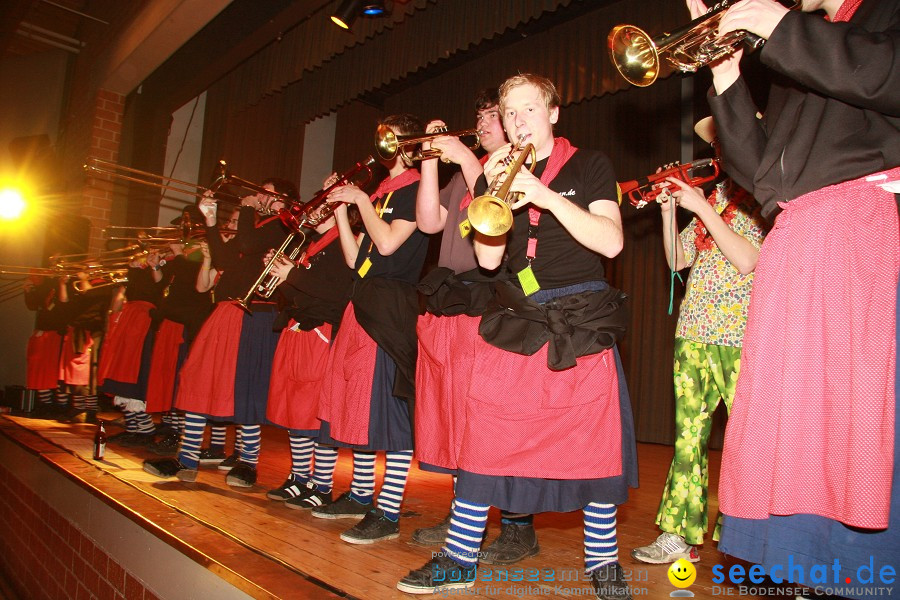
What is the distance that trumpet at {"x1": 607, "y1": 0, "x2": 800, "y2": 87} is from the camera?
4.70ft

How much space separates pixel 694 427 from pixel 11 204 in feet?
32.4

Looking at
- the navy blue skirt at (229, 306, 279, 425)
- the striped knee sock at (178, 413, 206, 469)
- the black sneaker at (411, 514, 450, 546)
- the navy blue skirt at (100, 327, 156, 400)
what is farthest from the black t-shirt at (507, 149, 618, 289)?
the navy blue skirt at (100, 327, 156, 400)

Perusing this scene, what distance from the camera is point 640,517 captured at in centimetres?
307

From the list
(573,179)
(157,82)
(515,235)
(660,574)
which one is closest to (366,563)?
(660,574)

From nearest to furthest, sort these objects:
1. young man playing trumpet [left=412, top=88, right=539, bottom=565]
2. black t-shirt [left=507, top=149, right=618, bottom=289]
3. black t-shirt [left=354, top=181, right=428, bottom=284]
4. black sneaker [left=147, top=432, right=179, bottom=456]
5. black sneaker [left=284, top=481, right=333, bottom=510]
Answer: black t-shirt [left=507, top=149, right=618, bottom=289], young man playing trumpet [left=412, top=88, right=539, bottom=565], black t-shirt [left=354, top=181, right=428, bottom=284], black sneaker [left=284, top=481, right=333, bottom=510], black sneaker [left=147, top=432, right=179, bottom=456]

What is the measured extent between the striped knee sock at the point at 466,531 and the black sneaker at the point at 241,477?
77.3 inches

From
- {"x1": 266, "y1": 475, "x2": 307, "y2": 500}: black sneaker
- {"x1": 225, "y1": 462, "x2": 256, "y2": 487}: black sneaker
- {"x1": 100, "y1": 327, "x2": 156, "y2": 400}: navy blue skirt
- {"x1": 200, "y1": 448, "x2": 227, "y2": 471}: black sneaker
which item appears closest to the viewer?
{"x1": 266, "y1": 475, "x2": 307, "y2": 500}: black sneaker

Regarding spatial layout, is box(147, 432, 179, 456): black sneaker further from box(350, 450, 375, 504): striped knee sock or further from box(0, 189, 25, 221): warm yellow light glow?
box(0, 189, 25, 221): warm yellow light glow

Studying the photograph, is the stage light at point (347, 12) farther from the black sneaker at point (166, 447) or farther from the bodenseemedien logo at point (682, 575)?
the bodenseemedien logo at point (682, 575)

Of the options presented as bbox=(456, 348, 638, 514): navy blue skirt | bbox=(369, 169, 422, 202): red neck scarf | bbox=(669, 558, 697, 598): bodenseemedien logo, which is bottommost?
bbox=(669, 558, 697, 598): bodenseemedien logo

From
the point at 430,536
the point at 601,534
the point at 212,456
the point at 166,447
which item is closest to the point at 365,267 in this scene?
the point at 430,536

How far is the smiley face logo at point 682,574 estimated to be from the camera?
2.00 m

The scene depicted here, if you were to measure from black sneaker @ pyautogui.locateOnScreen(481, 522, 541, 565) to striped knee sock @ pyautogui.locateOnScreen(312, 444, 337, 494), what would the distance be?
1.08 meters

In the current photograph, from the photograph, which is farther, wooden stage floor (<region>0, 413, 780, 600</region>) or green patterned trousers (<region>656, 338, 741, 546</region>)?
green patterned trousers (<region>656, 338, 741, 546</region>)
